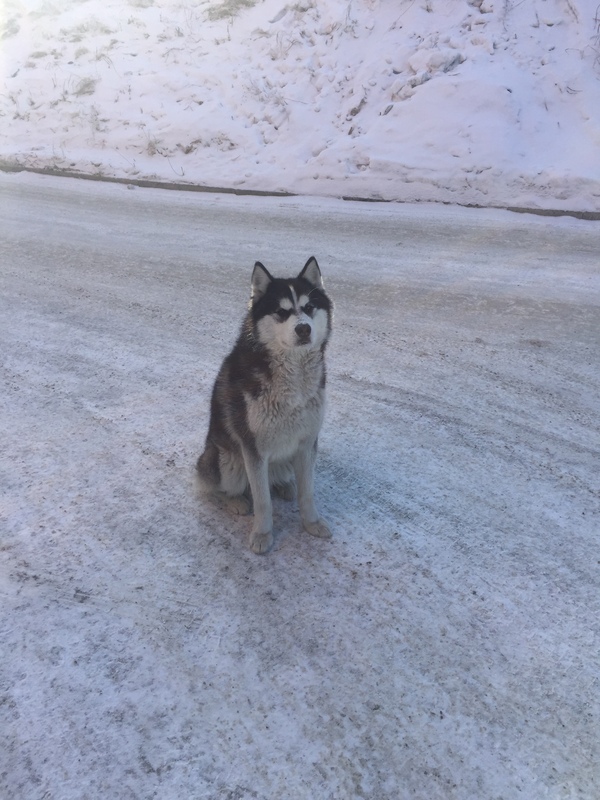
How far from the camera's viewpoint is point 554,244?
759 cm

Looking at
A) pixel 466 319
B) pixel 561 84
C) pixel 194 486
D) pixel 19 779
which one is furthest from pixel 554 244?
pixel 19 779

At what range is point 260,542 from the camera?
10.2 feet

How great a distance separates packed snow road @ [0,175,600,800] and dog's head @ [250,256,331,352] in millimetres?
1063

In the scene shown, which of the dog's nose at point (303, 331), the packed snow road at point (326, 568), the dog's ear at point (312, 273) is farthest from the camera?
the dog's ear at point (312, 273)

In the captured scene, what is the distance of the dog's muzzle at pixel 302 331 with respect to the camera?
285 centimetres

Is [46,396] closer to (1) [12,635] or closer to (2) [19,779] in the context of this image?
(1) [12,635]

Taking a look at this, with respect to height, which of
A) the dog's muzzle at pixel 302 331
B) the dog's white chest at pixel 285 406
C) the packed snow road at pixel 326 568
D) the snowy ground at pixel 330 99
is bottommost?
the packed snow road at pixel 326 568

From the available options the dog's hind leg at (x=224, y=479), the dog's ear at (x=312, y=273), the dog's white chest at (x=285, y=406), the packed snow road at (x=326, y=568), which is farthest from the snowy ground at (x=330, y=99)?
the dog's hind leg at (x=224, y=479)

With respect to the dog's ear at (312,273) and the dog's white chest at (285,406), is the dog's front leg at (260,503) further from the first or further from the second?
the dog's ear at (312,273)

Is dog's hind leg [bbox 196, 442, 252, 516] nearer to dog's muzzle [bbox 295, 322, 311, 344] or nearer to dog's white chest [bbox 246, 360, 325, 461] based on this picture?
dog's white chest [bbox 246, 360, 325, 461]

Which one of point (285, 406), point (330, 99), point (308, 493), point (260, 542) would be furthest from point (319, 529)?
point (330, 99)

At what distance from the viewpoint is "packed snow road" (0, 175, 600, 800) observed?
2152 millimetres

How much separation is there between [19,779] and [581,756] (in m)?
1.95

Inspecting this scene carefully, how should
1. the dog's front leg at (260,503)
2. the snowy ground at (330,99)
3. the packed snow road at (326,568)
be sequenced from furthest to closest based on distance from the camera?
the snowy ground at (330,99) → the dog's front leg at (260,503) → the packed snow road at (326,568)
